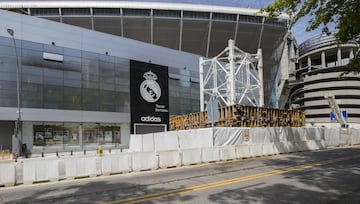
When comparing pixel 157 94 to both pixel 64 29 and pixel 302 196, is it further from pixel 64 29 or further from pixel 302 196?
pixel 302 196

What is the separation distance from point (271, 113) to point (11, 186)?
22.2 metres

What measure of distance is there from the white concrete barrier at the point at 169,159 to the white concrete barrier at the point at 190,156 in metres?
0.35

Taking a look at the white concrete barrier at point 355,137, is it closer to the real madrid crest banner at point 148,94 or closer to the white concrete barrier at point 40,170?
the real madrid crest banner at point 148,94

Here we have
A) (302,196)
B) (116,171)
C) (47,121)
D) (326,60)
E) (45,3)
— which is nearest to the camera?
(302,196)

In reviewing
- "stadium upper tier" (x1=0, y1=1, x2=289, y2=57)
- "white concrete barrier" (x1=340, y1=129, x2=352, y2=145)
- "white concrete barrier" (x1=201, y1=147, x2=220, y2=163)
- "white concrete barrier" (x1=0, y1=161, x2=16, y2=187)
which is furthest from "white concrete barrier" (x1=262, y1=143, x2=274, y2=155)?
"stadium upper tier" (x1=0, y1=1, x2=289, y2=57)

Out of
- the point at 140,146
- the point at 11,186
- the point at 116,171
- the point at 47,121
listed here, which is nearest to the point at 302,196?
the point at 116,171

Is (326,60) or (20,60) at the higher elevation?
(326,60)

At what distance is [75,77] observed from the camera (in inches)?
1302

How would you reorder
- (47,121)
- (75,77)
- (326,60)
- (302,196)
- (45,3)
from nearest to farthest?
(302,196) → (47,121) → (75,77) → (45,3) → (326,60)

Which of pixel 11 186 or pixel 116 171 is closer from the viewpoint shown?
pixel 11 186

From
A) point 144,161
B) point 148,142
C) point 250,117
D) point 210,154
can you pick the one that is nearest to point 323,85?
point 250,117

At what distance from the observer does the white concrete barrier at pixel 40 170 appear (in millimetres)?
10359

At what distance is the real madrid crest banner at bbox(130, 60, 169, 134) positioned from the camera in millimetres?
37312

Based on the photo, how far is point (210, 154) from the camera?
16.1 m
